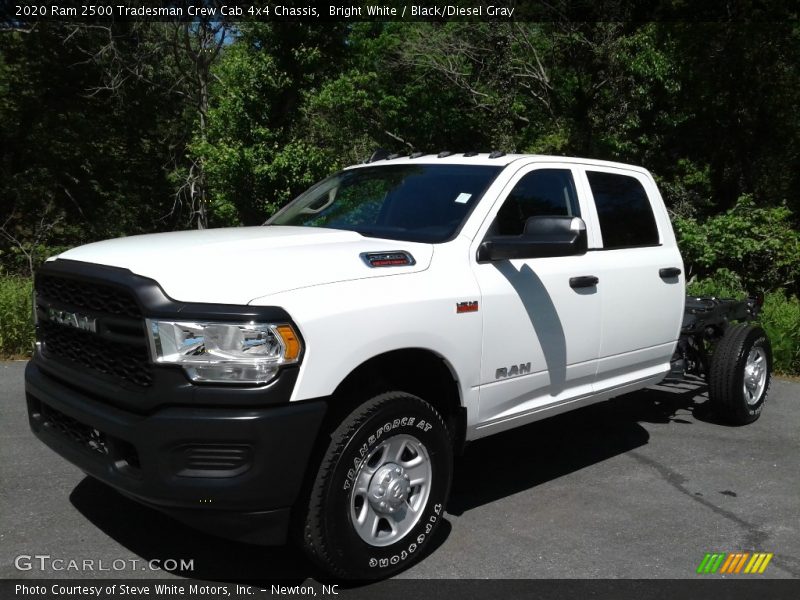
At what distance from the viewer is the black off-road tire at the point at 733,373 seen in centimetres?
632

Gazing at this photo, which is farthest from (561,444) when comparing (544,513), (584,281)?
(584,281)

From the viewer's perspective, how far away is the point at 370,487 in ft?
11.9

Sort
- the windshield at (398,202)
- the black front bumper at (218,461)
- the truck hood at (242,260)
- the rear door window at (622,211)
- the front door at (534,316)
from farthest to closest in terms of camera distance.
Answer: the rear door window at (622,211), the windshield at (398,202), the front door at (534,316), the truck hood at (242,260), the black front bumper at (218,461)

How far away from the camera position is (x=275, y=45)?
Answer: 45.4 ft

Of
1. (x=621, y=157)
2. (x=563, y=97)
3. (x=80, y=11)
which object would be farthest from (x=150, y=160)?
(x=621, y=157)

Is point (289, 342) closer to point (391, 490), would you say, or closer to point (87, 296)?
point (391, 490)

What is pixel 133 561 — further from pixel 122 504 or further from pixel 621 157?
pixel 621 157

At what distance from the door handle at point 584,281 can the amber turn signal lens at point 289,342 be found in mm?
2037

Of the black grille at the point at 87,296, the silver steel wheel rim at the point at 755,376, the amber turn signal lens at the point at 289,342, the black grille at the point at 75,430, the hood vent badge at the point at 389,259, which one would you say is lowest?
the silver steel wheel rim at the point at 755,376

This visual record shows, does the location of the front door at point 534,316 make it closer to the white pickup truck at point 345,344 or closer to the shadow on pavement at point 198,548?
the white pickup truck at point 345,344

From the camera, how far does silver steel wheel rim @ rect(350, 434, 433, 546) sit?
3.61m

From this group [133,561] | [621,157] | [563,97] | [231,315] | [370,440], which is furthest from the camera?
[563,97]

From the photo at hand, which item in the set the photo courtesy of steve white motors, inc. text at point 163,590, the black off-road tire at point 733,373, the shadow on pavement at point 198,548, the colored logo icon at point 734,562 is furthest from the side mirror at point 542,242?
the black off-road tire at point 733,373

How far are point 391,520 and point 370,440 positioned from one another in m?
0.47
